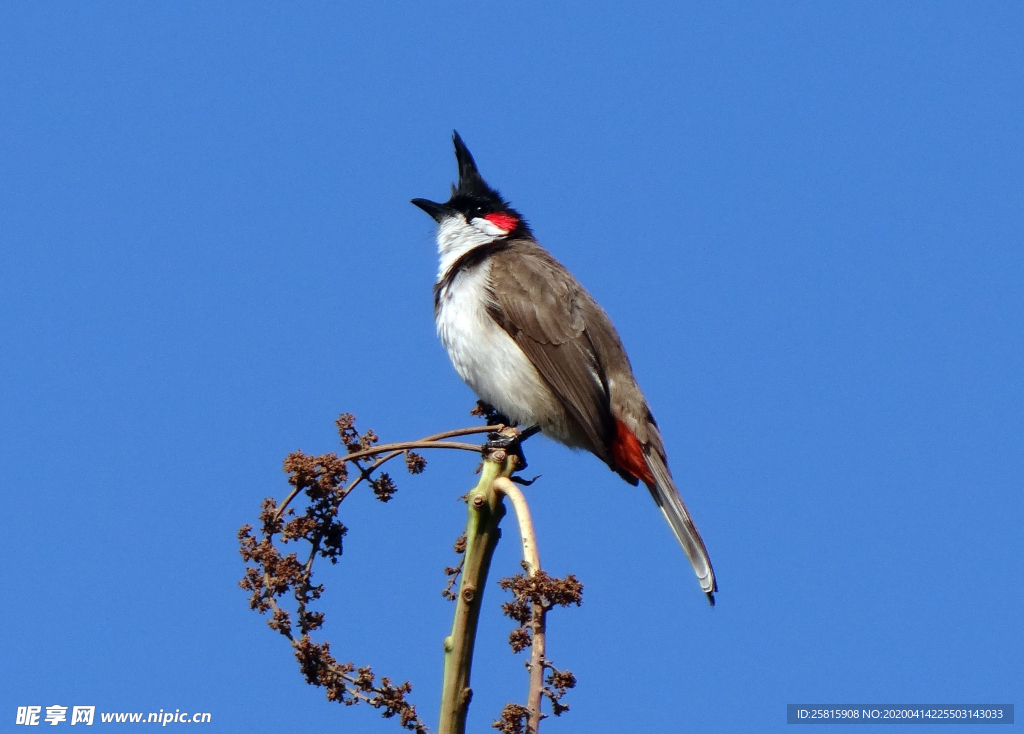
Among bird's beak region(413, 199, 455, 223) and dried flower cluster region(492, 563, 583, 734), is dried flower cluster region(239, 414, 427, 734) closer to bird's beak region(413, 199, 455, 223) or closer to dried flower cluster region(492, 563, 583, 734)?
dried flower cluster region(492, 563, 583, 734)

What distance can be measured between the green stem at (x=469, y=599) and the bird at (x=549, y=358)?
1861 millimetres

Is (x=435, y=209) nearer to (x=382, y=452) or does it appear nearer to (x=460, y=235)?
(x=460, y=235)

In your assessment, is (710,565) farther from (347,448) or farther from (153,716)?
(153,716)

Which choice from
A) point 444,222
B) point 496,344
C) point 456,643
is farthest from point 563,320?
point 456,643

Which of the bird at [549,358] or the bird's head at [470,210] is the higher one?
the bird's head at [470,210]

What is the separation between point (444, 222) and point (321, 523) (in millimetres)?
3271

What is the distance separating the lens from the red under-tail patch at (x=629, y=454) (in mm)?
4617

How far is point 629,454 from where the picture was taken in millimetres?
4688

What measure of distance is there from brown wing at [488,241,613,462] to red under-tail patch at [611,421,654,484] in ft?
0.15

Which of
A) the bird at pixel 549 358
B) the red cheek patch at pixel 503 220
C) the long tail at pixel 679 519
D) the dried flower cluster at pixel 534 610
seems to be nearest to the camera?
the dried flower cluster at pixel 534 610

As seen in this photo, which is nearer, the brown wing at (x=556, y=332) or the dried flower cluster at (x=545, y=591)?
the dried flower cluster at (x=545, y=591)

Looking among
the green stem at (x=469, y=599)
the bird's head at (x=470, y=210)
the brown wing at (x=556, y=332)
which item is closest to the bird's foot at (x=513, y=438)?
the brown wing at (x=556, y=332)

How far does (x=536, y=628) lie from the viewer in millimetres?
2203

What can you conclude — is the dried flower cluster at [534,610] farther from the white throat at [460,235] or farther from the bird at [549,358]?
the white throat at [460,235]
